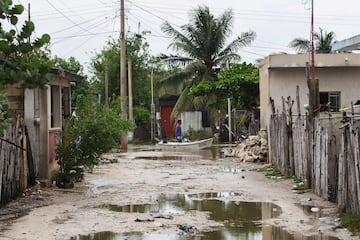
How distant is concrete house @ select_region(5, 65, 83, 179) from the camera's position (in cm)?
1318

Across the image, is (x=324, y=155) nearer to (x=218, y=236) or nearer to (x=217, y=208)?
(x=217, y=208)

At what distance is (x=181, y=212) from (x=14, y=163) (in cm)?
368

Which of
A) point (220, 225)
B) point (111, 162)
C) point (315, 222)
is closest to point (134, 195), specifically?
point (220, 225)

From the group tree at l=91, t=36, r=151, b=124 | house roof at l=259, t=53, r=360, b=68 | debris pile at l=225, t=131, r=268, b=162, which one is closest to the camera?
house roof at l=259, t=53, r=360, b=68

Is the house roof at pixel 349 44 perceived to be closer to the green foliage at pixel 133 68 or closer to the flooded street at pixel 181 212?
the flooded street at pixel 181 212

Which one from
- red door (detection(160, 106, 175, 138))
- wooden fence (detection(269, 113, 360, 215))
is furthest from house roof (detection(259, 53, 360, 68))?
red door (detection(160, 106, 175, 138))

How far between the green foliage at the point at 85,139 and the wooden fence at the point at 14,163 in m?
0.94

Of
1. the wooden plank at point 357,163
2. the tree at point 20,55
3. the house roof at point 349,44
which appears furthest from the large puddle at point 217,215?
the house roof at point 349,44

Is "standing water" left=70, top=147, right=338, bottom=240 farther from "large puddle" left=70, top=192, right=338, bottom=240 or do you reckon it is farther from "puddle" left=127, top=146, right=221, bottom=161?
"puddle" left=127, top=146, right=221, bottom=161

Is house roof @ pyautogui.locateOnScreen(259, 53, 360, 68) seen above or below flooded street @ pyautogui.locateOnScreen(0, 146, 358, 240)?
above

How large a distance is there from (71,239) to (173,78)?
1141 inches

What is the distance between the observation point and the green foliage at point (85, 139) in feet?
45.0

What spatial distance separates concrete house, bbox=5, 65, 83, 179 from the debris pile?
877 centimetres

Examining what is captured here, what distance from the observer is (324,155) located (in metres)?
11.2
